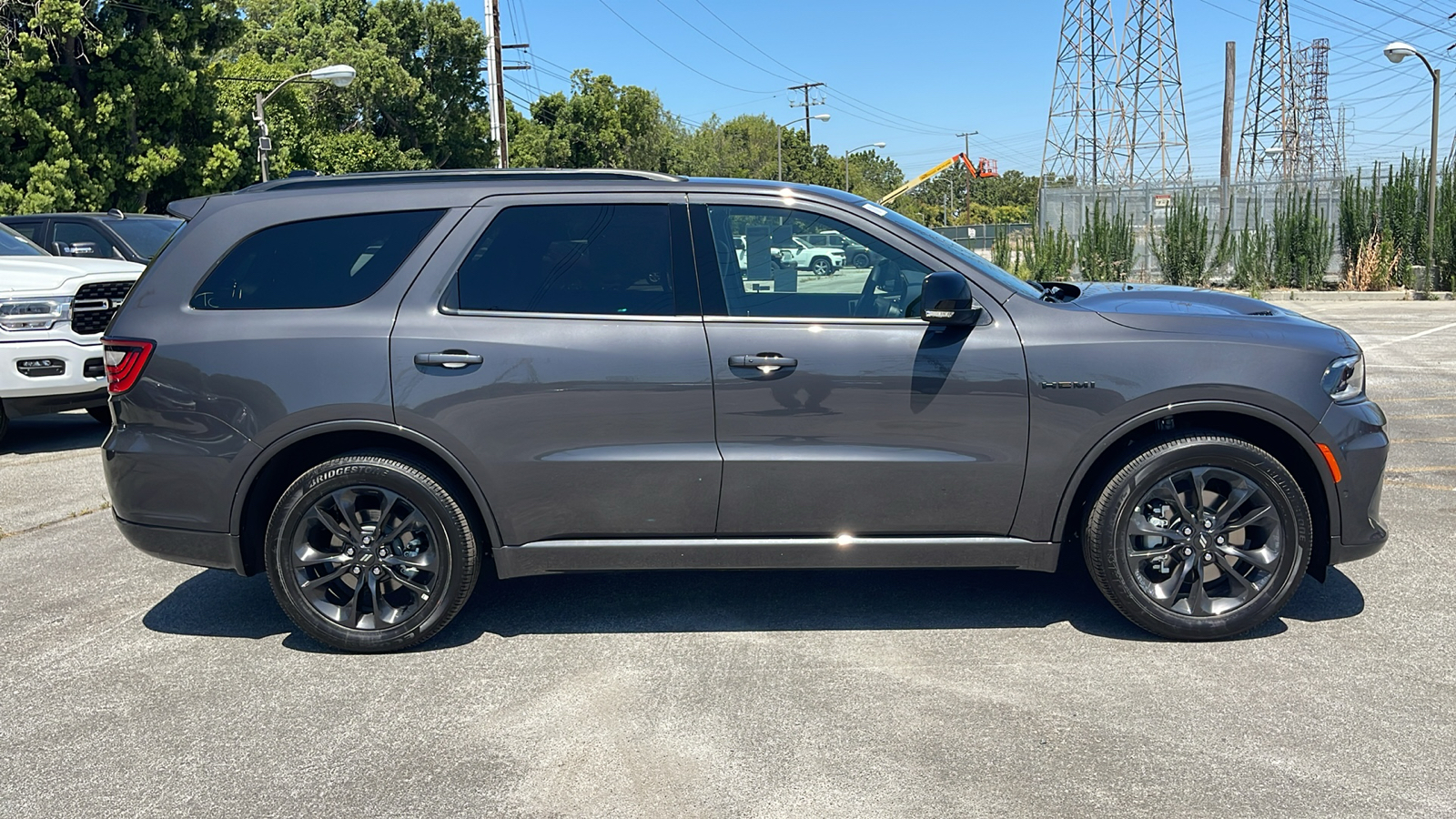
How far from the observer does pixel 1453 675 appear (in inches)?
157

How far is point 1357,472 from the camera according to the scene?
4258mm

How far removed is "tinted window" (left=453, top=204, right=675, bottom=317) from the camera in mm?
4332

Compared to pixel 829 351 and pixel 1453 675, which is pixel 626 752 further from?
pixel 1453 675

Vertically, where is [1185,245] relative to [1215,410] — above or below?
above

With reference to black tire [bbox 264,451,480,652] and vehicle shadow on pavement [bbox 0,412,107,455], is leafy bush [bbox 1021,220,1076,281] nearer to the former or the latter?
vehicle shadow on pavement [bbox 0,412,107,455]

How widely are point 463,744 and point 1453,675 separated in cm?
343

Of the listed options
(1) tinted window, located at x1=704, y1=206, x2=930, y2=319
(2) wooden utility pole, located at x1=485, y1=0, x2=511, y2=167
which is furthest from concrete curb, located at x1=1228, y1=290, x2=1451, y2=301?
(1) tinted window, located at x1=704, y1=206, x2=930, y2=319

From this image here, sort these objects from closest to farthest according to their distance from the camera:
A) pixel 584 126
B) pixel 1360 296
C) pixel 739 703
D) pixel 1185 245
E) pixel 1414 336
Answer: pixel 739 703
pixel 1414 336
pixel 1360 296
pixel 1185 245
pixel 584 126

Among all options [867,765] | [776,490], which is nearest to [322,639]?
[776,490]

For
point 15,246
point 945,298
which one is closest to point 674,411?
point 945,298

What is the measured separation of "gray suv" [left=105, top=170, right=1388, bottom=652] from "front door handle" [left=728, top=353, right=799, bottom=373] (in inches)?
0.5

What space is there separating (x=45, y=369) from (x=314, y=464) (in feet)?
17.7

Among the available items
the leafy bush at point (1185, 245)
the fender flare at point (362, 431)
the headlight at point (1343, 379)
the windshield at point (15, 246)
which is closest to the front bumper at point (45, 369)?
the windshield at point (15, 246)

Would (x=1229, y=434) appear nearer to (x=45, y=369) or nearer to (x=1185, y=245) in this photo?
(x=45, y=369)
